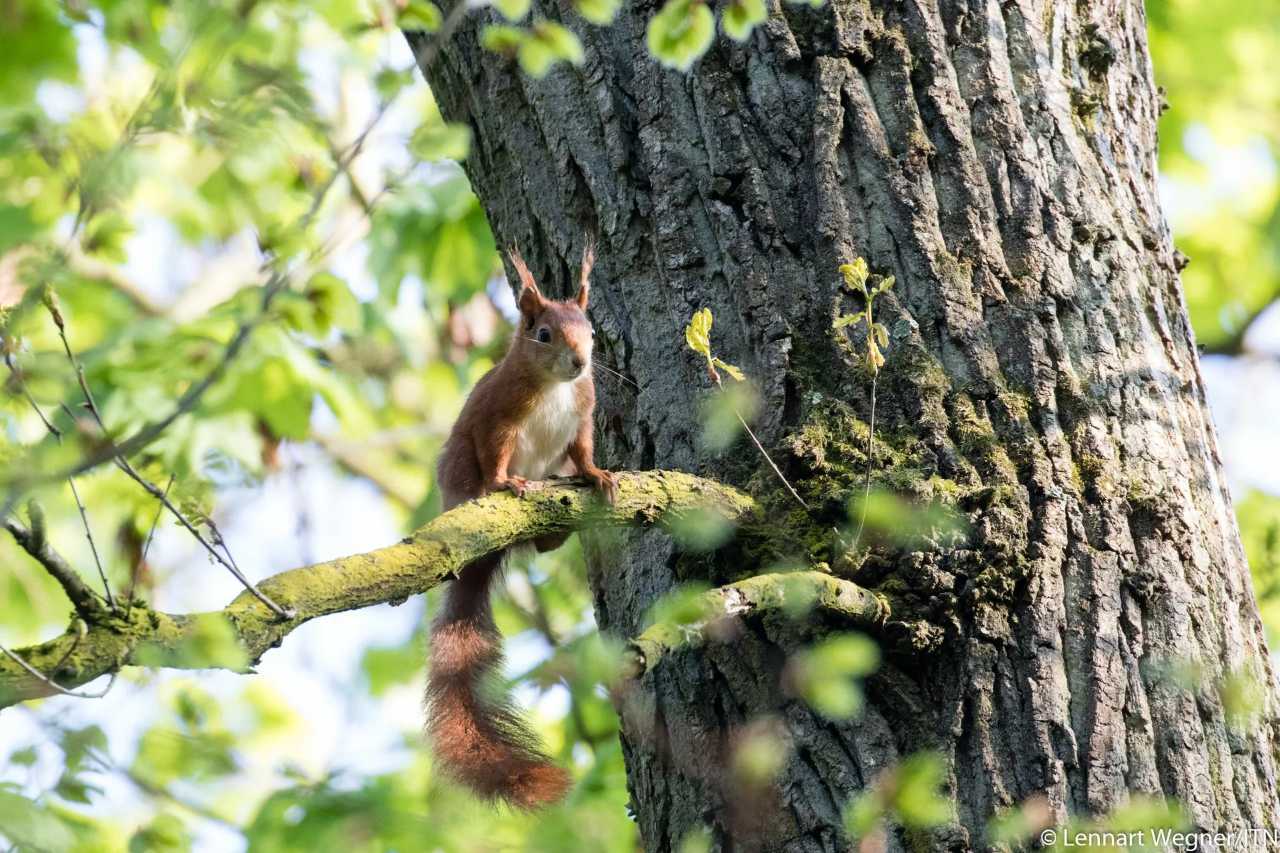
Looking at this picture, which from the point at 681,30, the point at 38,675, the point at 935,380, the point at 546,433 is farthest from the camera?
the point at 546,433

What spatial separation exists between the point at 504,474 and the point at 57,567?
183 centimetres

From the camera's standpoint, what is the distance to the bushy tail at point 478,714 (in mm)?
2270

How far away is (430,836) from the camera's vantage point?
2.70m

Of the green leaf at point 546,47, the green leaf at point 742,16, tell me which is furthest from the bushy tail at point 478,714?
the green leaf at point 742,16

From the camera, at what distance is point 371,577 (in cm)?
161

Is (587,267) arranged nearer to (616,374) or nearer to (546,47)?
(616,374)

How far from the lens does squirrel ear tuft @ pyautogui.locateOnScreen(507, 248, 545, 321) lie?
9.69 ft

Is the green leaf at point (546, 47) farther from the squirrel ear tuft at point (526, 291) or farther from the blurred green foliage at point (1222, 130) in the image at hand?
the blurred green foliage at point (1222, 130)

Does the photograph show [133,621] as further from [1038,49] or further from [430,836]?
[1038,49]

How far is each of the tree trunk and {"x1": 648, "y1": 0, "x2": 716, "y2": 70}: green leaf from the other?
48 cm

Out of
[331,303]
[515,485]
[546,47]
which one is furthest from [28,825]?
[331,303]

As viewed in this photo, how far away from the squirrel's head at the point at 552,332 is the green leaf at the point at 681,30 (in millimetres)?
955

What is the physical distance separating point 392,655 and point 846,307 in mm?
4734

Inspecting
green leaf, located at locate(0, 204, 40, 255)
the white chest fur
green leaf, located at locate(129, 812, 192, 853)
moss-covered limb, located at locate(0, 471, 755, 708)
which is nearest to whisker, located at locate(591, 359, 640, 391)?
moss-covered limb, located at locate(0, 471, 755, 708)
